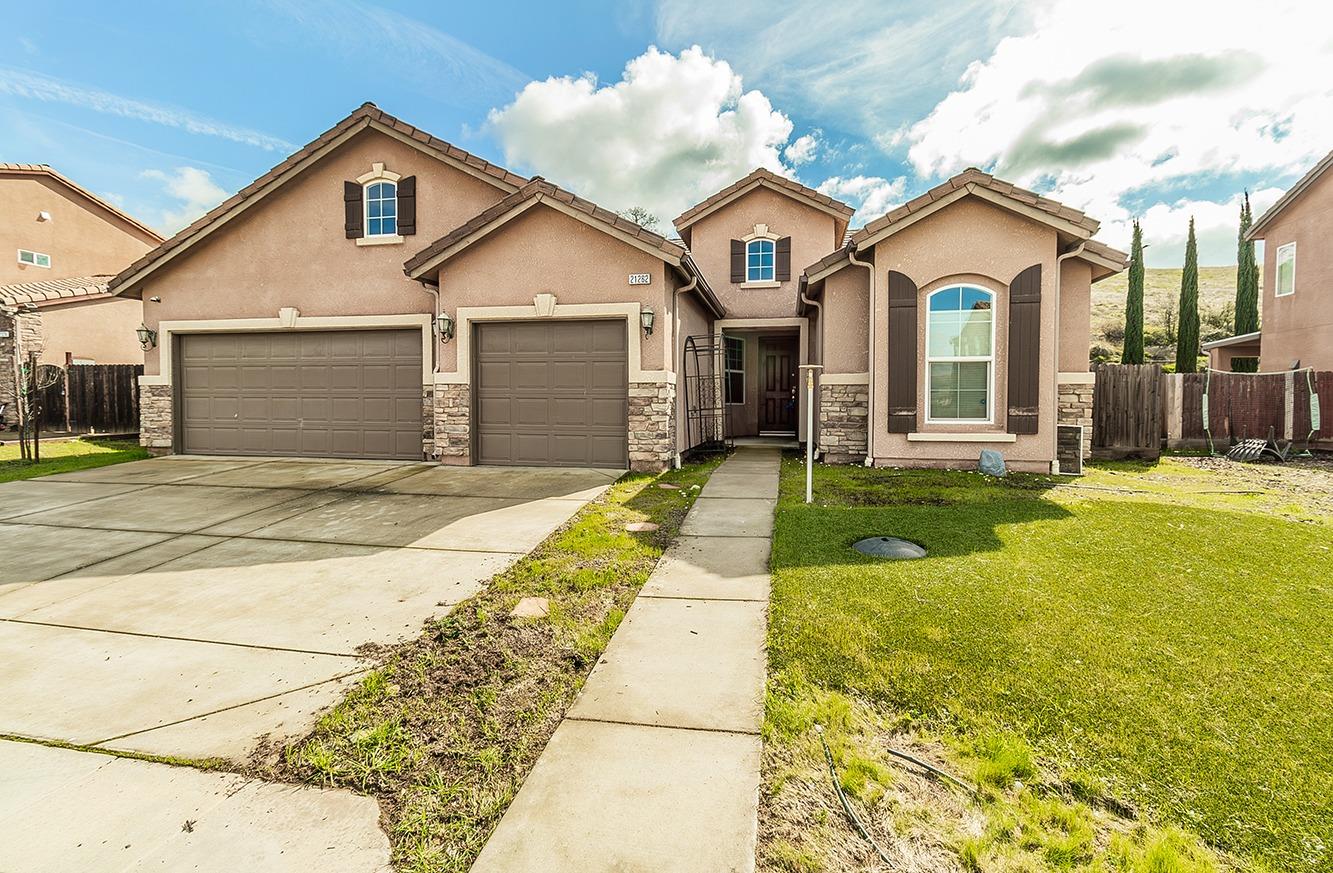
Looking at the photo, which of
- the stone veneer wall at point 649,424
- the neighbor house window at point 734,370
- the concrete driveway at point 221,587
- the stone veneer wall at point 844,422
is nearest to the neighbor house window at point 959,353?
the stone veneer wall at point 844,422

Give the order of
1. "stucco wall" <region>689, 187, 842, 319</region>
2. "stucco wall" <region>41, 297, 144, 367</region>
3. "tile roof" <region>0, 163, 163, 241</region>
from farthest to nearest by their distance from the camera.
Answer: "tile roof" <region>0, 163, 163, 241</region>, "stucco wall" <region>41, 297, 144, 367</region>, "stucco wall" <region>689, 187, 842, 319</region>

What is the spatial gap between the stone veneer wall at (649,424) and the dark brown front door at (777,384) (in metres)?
6.90

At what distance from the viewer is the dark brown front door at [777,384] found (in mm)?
15711

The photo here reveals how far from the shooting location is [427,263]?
31.7 feet

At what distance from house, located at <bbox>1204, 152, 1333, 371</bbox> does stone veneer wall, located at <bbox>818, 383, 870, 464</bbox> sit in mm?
13092

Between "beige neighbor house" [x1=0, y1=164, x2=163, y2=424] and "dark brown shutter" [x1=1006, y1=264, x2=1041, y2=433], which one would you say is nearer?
"dark brown shutter" [x1=1006, y1=264, x2=1041, y2=433]

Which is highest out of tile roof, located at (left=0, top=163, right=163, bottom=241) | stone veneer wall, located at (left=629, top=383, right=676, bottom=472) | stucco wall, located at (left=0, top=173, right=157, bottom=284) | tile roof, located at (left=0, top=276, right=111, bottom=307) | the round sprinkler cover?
tile roof, located at (left=0, top=163, right=163, bottom=241)

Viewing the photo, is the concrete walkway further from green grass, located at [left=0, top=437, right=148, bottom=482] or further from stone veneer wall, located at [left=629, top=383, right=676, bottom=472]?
green grass, located at [left=0, top=437, right=148, bottom=482]

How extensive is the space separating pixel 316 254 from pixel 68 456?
21.6 ft

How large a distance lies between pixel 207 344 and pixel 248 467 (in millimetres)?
3216

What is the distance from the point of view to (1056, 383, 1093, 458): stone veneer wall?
9.28 m

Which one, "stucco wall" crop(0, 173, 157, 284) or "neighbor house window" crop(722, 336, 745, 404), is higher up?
"stucco wall" crop(0, 173, 157, 284)

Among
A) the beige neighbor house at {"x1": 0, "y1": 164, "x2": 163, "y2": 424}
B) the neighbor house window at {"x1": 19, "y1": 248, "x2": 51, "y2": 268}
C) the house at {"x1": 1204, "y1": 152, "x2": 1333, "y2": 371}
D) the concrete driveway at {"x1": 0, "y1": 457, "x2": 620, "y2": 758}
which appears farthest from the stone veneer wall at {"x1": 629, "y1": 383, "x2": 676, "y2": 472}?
the neighbor house window at {"x1": 19, "y1": 248, "x2": 51, "y2": 268}

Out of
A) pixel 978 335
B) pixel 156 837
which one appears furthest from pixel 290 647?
pixel 978 335
